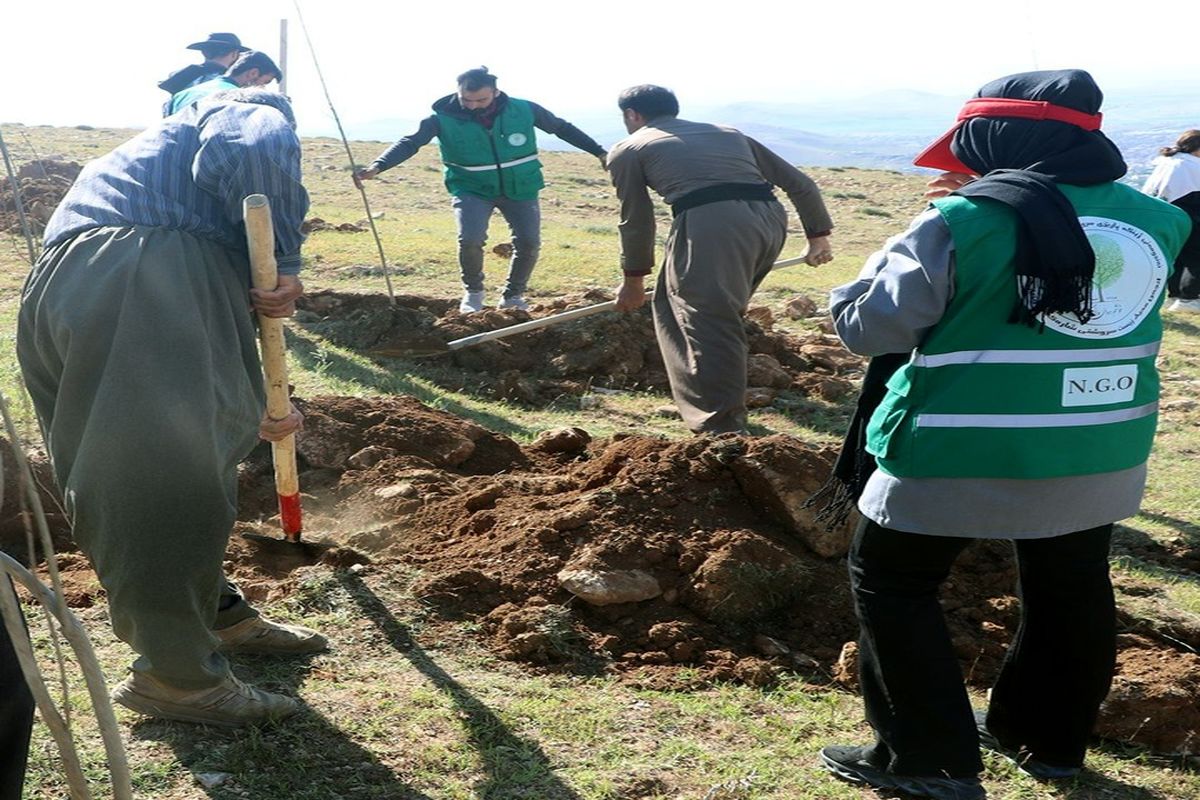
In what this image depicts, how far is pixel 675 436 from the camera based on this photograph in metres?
6.53

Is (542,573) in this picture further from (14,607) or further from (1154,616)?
(14,607)

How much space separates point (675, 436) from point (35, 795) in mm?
4086

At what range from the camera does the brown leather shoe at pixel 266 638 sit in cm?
359

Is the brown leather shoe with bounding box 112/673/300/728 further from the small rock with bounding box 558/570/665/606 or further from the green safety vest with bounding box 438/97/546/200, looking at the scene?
the green safety vest with bounding box 438/97/546/200

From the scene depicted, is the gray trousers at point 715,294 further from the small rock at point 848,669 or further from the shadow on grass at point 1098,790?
the shadow on grass at point 1098,790

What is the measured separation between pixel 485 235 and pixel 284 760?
6.17 m

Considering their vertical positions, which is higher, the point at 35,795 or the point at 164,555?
the point at 164,555

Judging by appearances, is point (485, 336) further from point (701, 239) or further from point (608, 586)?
point (608, 586)

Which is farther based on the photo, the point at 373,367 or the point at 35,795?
the point at 373,367

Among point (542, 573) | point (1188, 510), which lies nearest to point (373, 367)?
point (542, 573)

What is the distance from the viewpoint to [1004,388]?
105 inches

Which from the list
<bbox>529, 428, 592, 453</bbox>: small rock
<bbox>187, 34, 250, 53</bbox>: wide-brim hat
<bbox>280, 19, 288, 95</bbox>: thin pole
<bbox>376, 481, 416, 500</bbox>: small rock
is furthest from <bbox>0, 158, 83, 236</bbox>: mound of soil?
<bbox>376, 481, 416, 500</bbox>: small rock

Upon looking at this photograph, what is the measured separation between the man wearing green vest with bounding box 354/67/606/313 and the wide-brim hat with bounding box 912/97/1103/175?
5.86 metres

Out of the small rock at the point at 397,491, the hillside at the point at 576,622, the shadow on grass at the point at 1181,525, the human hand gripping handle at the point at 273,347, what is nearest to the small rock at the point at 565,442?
the hillside at the point at 576,622
